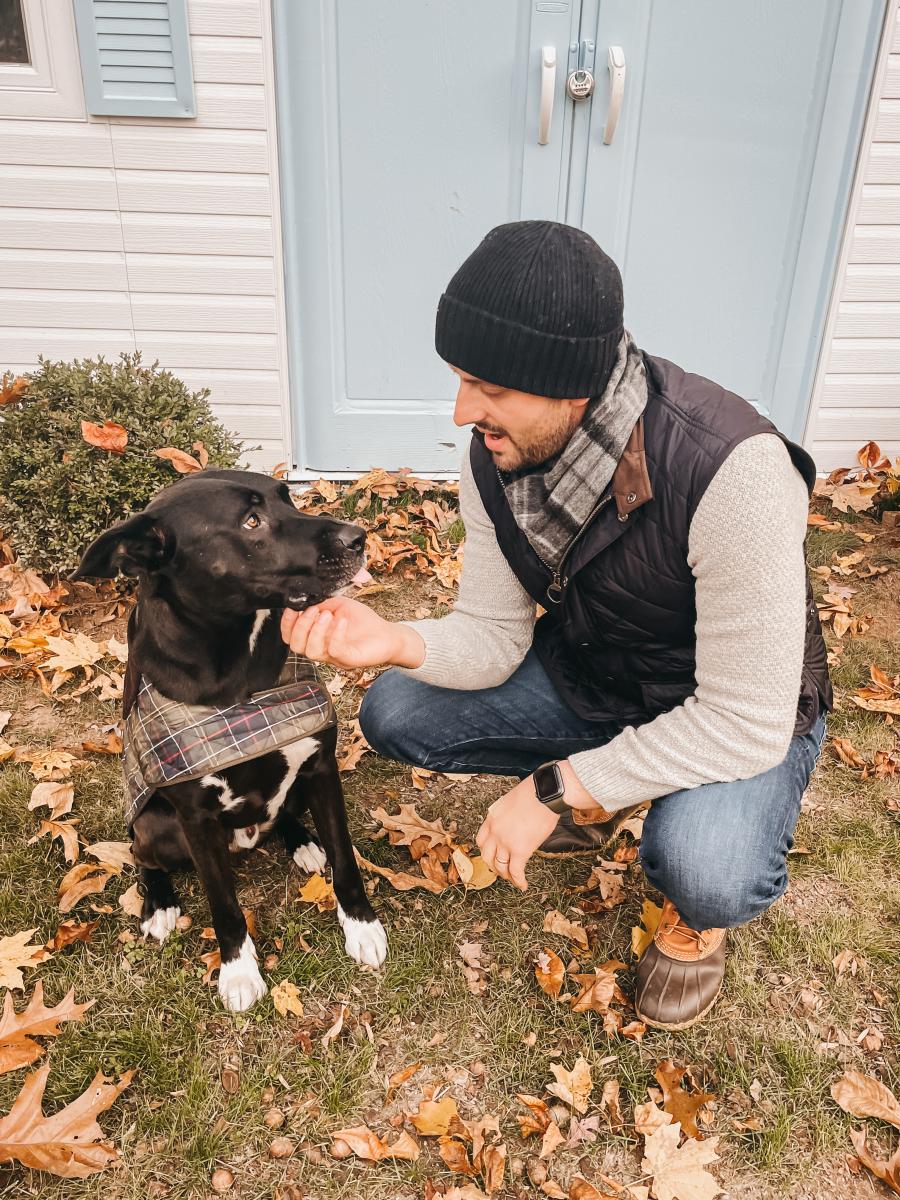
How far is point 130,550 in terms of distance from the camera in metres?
2.09

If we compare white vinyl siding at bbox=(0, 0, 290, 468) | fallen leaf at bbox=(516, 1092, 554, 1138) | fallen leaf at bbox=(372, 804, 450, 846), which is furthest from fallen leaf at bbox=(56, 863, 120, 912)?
white vinyl siding at bbox=(0, 0, 290, 468)

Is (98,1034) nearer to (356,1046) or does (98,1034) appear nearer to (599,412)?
(356,1046)

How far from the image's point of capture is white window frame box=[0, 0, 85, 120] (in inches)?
169

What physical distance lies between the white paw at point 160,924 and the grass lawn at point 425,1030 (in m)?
0.04

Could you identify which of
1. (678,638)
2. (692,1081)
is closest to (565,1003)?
(692,1081)

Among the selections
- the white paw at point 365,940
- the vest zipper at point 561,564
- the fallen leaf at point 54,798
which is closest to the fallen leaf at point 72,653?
the fallen leaf at point 54,798

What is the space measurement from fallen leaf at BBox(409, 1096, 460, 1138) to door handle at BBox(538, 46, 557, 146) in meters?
4.42

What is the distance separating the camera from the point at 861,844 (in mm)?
2982

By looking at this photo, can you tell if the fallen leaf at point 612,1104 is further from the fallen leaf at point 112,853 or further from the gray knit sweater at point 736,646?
the fallen leaf at point 112,853

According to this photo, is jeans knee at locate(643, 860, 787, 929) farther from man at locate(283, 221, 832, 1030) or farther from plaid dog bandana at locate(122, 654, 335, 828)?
plaid dog bandana at locate(122, 654, 335, 828)

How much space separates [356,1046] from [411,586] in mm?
2552

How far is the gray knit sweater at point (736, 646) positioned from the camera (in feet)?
6.35

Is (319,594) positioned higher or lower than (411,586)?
higher

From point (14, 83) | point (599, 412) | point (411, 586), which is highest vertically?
point (14, 83)
